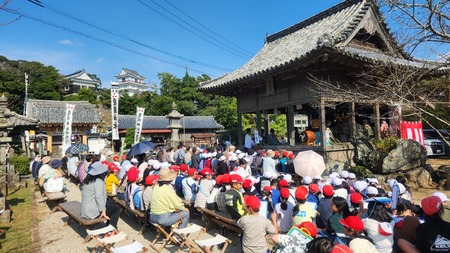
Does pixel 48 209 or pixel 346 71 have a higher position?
pixel 346 71

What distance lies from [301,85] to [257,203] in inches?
317

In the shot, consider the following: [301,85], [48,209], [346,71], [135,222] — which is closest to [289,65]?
[301,85]

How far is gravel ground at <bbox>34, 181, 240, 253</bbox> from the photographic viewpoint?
17.8ft

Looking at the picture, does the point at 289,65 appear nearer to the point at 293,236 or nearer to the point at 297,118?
the point at 293,236

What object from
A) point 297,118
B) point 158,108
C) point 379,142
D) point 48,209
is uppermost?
point 158,108

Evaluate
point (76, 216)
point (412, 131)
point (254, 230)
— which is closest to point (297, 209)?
point (254, 230)

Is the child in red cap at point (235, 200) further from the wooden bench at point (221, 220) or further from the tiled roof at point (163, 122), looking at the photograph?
the tiled roof at point (163, 122)

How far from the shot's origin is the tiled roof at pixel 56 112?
2788 cm

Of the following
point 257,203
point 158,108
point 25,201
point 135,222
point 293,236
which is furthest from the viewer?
point 158,108

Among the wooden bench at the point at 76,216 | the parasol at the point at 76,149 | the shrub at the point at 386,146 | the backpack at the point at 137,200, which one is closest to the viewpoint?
the wooden bench at the point at 76,216

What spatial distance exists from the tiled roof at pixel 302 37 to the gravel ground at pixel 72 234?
6.33 meters

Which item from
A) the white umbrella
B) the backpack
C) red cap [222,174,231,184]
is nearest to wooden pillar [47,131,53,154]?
the backpack

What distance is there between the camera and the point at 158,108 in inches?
1662

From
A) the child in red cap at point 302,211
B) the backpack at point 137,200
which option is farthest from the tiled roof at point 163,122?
the child in red cap at point 302,211
